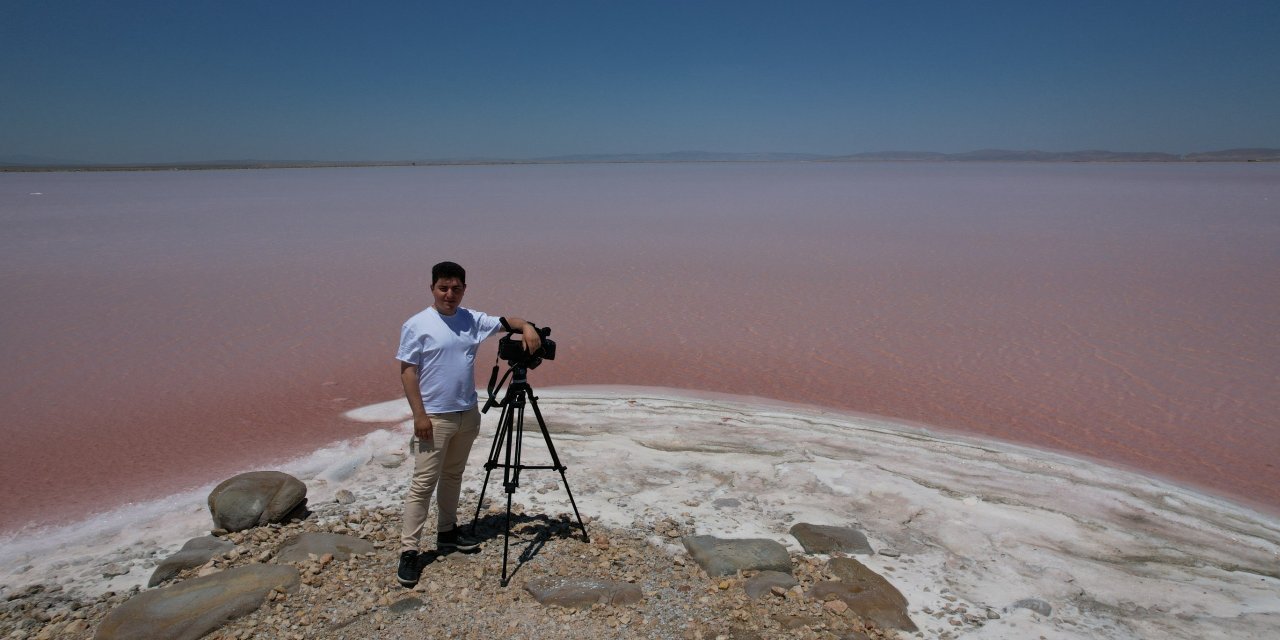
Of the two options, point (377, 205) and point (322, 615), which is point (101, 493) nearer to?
point (322, 615)

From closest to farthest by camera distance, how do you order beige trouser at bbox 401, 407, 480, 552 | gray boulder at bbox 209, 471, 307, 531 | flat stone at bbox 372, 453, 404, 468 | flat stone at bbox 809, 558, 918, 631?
flat stone at bbox 809, 558, 918, 631 → beige trouser at bbox 401, 407, 480, 552 → gray boulder at bbox 209, 471, 307, 531 → flat stone at bbox 372, 453, 404, 468

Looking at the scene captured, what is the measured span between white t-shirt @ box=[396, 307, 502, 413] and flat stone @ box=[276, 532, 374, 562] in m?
1.01

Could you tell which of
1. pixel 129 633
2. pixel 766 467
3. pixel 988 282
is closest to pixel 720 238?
pixel 988 282

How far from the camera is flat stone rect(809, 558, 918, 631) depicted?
3.55 meters

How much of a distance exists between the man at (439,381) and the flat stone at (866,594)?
1893 mm

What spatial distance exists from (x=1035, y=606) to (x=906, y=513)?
1061 millimetres

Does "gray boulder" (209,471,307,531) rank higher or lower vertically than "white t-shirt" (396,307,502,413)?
lower

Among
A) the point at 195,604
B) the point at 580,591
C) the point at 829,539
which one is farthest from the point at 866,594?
the point at 195,604

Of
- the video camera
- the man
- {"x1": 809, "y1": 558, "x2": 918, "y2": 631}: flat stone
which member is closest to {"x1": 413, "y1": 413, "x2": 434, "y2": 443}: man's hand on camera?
the man

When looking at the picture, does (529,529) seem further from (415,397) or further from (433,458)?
(415,397)

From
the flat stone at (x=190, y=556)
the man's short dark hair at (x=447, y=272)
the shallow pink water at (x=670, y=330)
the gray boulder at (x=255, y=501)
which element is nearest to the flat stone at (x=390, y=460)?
the gray boulder at (x=255, y=501)

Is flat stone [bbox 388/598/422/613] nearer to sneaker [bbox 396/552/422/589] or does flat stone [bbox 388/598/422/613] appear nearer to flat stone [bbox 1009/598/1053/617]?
sneaker [bbox 396/552/422/589]

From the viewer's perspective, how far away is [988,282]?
515 inches

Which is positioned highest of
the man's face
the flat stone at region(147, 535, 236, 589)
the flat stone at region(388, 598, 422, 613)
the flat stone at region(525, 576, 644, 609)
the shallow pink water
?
the man's face
